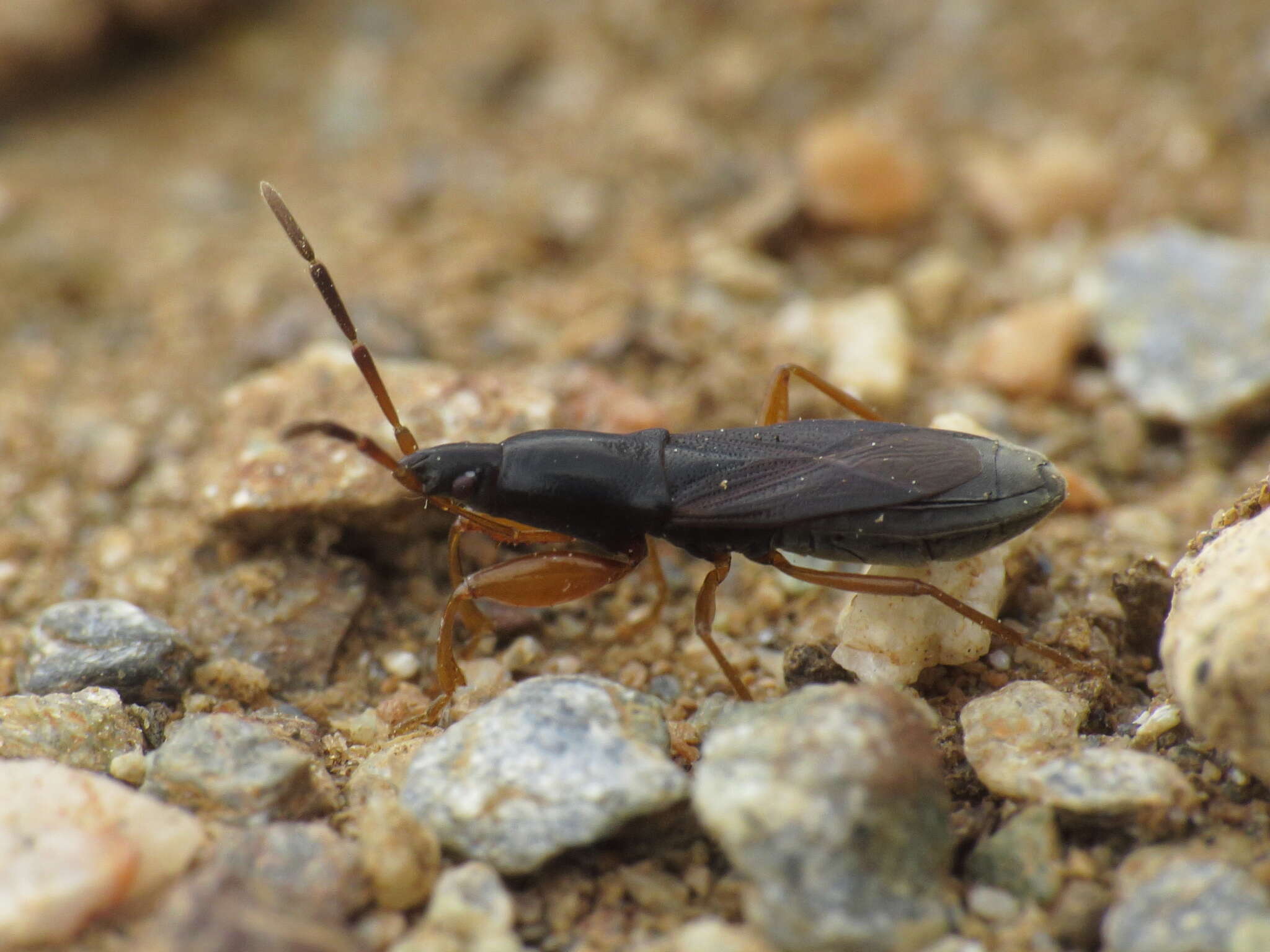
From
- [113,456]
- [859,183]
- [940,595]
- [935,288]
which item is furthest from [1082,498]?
[113,456]

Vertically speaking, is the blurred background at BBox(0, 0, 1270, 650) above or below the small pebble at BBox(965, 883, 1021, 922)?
above

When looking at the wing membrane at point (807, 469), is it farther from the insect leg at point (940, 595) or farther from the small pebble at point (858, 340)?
the small pebble at point (858, 340)

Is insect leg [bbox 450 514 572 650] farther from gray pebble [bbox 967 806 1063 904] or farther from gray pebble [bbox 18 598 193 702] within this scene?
gray pebble [bbox 967 806 1063 904]

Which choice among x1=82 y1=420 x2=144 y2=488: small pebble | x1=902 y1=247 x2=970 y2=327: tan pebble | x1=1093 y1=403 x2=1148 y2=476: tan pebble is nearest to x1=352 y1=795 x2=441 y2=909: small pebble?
x1=82 y1=420 x2=144 y2=488: small pebble

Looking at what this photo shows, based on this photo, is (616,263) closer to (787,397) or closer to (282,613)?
(787,397)

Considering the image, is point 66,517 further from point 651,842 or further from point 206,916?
point 651,842

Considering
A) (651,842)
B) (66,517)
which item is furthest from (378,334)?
(651,842)
